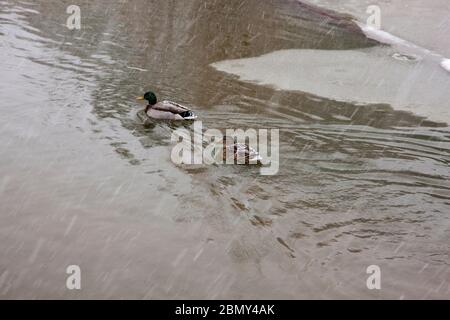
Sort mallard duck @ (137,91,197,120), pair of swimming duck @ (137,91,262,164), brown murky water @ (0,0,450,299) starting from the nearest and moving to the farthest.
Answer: brown murky water @ (0,0,450,299)
pair of swimming duck @ (137,91,262,164)
mallard duck @ (137,91,197,120)

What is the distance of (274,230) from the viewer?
6.97m

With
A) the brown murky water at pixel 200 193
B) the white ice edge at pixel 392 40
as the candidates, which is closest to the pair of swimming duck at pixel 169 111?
the brown murky water at pixel 200 193

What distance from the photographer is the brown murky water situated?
20.2ft

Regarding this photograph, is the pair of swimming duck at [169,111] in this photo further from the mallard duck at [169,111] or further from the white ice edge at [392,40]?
the white ice edge at [392,40]

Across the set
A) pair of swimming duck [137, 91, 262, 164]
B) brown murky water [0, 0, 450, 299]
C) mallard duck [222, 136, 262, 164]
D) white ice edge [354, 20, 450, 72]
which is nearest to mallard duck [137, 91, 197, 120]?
pair of swimming duck [137, 91, 262, 164]

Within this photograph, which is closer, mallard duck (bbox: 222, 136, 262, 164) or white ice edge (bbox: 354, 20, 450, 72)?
mallard duck (bbox: 222, 136, 262, 164)

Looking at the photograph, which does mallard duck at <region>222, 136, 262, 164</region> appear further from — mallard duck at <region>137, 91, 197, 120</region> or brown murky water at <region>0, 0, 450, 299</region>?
mallard duck at <region>137, 91, 197, 120</region>

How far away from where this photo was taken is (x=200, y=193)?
7789 mm

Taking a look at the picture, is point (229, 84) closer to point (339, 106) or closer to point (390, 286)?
point (339, 106)

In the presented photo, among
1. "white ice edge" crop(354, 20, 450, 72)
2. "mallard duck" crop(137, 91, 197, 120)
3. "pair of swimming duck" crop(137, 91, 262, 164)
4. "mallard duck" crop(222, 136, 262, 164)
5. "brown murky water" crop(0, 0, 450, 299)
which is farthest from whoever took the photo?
"white ice edge" crop(354, 20, 450, 72)

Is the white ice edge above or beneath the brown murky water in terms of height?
above

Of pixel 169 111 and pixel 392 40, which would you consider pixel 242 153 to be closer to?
pixel 169 111

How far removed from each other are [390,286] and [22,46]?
10.3 meters
